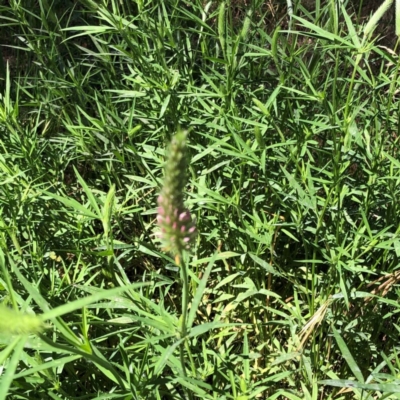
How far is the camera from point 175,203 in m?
0.98

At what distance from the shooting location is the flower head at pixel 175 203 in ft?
3.01

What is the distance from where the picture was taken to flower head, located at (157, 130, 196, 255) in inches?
36.1

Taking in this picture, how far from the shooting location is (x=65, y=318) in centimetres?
189

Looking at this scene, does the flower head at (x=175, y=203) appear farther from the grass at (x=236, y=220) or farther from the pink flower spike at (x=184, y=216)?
the grass at (x=236, y=220)

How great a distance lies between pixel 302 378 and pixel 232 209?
2.45ft

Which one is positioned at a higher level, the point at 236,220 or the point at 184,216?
the point at 184,216

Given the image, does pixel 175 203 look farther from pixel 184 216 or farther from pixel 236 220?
pixel 236 220

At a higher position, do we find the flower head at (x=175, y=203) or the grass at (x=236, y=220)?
the flower head at (x=175, y=203)

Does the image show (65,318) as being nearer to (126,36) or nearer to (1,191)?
(1,191)

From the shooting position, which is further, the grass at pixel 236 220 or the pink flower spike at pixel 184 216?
the grass at pixel 236 220

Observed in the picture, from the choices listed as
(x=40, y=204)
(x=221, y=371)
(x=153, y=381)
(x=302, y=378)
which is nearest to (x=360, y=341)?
(x=302, y=378)

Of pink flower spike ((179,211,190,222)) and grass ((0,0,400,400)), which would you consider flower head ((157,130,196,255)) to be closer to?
pink flower spike ((179,211,190,222))

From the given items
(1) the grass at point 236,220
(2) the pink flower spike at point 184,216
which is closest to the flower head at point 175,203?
(2) the pink flower spike at point 184,216

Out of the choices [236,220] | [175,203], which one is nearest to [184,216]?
[175,203]
